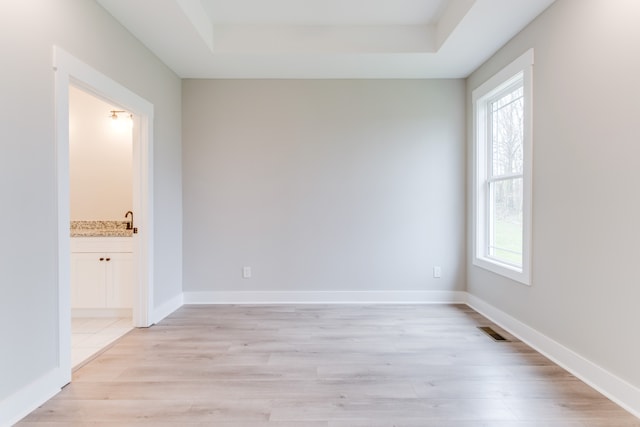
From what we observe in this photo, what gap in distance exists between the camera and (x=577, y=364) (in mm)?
2277

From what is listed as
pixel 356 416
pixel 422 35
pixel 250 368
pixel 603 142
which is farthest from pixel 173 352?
pixel 422 35

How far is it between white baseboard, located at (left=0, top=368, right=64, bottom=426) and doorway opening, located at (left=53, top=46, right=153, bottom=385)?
8cm

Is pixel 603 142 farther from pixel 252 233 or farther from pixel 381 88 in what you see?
pixel 252 233

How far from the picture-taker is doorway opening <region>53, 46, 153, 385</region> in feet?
6.88

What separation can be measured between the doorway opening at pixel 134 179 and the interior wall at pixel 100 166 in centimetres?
21

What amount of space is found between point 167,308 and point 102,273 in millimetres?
731

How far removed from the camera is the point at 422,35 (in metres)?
3.30

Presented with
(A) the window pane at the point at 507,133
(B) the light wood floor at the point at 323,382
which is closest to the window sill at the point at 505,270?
(B) the light wood floor at the point at 323,382

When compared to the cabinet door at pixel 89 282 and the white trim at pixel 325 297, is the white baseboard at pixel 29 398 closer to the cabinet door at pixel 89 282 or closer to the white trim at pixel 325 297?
the cabinet door at pixel 89 282

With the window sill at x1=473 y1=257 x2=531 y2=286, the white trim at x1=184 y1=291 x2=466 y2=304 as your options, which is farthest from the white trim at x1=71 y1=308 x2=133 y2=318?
the window sill at x1=473 y1=257 x2=531 y2=286

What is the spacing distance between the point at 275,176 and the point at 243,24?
1.58 metres

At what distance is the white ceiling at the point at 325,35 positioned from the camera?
2.73 m

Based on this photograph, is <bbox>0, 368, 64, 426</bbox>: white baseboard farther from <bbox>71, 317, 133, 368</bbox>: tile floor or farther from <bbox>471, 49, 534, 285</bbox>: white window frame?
<bbox>471, 49, 534, 285</bbox>: white window frame

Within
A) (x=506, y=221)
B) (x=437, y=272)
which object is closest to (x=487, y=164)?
(x=506, y=221)
